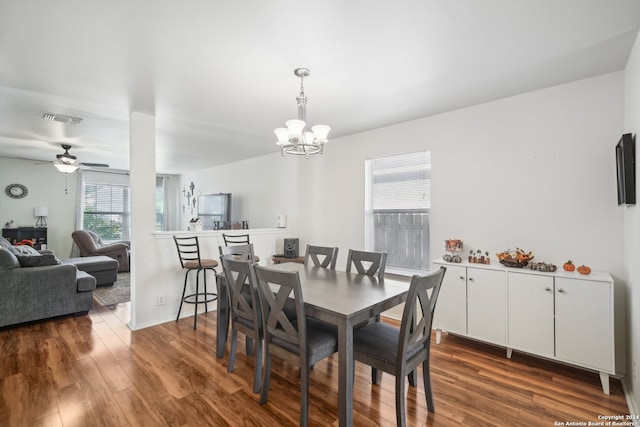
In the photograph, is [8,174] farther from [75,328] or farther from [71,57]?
[71,57]

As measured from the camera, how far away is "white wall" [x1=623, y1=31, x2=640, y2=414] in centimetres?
195

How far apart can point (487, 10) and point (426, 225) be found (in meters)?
2.38

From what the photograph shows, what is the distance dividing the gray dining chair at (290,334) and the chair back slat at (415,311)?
515 mm

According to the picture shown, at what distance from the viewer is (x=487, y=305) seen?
283cm

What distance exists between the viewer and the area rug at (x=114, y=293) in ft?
15.0

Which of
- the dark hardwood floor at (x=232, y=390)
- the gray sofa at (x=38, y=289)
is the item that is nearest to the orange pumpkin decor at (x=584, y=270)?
the dark hardwood floor at (x=232, y=390)

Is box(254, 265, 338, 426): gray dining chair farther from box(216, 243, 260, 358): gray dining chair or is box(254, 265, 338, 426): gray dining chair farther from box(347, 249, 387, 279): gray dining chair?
box(347, 249, 387, 279): gray dining chair

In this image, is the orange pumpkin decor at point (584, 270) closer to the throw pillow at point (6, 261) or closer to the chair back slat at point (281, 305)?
the chair back slat at point (281, 305)

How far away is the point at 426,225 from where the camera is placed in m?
3.69

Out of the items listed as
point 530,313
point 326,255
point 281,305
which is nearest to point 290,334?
point 281,305

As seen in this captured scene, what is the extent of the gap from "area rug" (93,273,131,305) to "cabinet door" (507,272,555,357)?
512 cm

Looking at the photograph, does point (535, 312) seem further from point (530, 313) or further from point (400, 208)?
point (400, 208)

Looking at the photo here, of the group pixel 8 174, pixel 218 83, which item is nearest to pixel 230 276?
pixel 218 83

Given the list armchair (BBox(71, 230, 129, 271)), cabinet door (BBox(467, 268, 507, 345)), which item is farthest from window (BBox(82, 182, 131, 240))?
cabinet door (BBox(467, 268, 507, 345))
